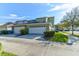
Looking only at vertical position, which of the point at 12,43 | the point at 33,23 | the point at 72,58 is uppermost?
the point at 33,23

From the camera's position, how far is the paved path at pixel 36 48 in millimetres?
2967

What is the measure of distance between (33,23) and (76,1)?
2.34ft

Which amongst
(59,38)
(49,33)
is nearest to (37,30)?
(49,33)

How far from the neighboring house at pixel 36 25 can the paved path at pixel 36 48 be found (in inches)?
6.4

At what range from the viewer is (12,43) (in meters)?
3.04

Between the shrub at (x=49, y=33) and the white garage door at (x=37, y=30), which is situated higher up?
the white garage door at (x=37, y=30)

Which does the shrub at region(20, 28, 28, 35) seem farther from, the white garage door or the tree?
the tree

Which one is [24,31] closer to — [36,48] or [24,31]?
[24,31]

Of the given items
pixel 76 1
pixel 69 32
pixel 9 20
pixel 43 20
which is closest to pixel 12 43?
pixel 9 20

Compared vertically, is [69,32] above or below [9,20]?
below

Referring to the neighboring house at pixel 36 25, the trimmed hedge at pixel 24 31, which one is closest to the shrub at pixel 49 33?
the neighboring house at pixel 36 25

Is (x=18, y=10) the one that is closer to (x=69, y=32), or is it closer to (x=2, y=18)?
(x=2, y=18)

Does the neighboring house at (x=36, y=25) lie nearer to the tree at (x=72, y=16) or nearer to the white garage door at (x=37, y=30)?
the white garage door at (x=37, y=30)

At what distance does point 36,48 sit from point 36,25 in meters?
0.35
